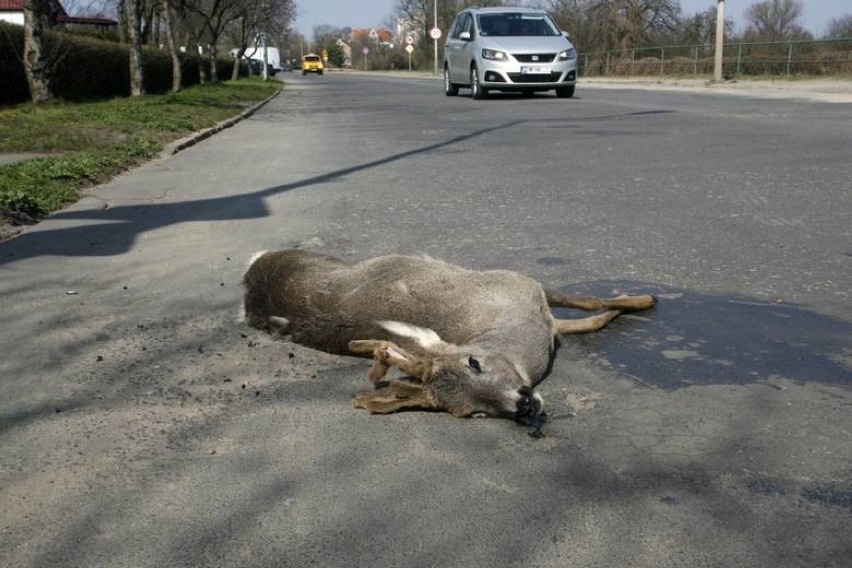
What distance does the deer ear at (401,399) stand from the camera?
379cm

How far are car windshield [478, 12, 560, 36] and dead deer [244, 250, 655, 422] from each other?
66.2ft

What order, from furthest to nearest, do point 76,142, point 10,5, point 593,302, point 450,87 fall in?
1. point 10,5
2. point 450,87
3. point 76,142
4. point 593,302

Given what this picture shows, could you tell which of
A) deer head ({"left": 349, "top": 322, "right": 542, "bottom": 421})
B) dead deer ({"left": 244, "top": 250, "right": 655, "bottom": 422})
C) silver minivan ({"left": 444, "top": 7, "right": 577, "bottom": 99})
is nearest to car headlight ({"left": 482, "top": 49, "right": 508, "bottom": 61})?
silver minivan ({"left": 444, "top": 7, "right": 577, "bottom": 99})

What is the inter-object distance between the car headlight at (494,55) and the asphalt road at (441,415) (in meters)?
14.6

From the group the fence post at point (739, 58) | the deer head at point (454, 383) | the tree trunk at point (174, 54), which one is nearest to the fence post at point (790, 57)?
the fence post at point (739, 58)

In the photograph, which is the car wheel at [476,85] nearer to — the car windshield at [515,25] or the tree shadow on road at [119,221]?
the car windshield at [515,25]

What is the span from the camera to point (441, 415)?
12.8 feet

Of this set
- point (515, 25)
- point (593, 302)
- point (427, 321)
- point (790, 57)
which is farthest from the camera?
point (790, 57)

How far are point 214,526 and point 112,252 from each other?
4712 mm

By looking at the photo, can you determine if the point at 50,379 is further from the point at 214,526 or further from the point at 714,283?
the point at 714,283

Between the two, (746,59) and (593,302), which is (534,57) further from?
(746,59)

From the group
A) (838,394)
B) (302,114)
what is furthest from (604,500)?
(302,114)

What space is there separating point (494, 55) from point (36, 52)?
11.0 metres

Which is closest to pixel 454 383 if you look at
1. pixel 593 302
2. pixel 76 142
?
pixel 593 302
